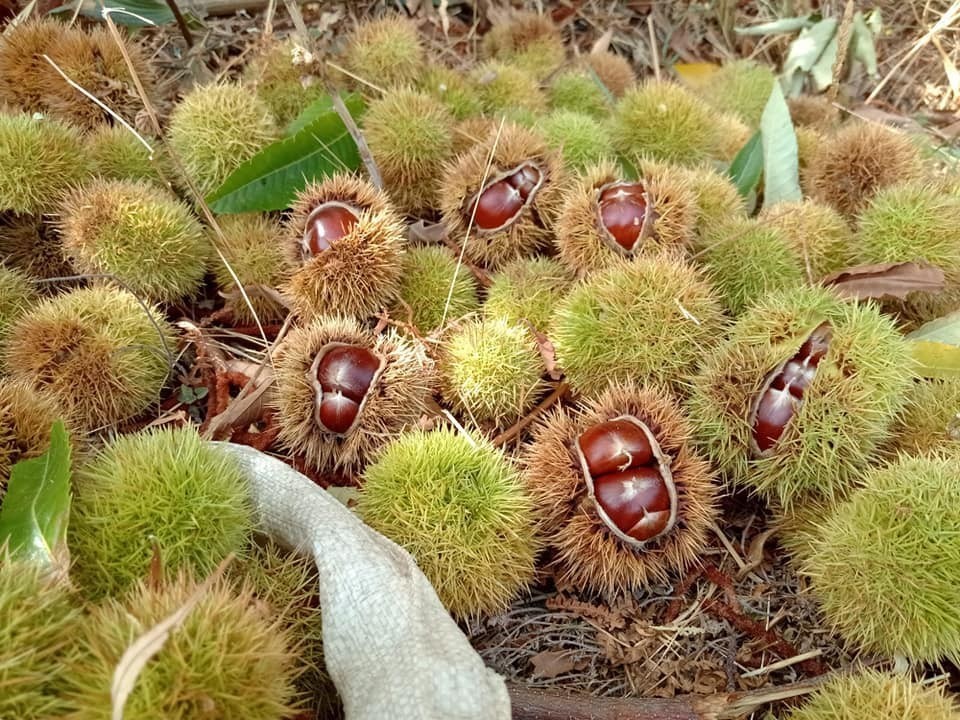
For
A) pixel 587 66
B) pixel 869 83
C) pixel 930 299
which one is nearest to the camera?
pixel 930 299

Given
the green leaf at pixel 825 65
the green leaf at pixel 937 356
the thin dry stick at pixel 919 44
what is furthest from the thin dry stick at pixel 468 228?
the thin dry stick at pixel 919 44

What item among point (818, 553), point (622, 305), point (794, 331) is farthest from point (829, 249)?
point (818, 553)

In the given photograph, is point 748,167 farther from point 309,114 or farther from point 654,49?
point 309,114

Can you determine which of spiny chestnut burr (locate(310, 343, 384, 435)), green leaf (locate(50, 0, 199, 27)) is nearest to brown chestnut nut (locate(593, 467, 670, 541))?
spiny chestnut burr (locate(310, 343, 384, 435))

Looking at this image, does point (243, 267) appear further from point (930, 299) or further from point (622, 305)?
point (930, 299)

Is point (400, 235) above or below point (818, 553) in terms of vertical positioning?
above

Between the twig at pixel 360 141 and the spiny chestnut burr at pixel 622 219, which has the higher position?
the twig at pixel 360 141

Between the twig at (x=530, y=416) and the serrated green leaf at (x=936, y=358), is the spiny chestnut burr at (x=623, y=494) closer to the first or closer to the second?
the twig at (x=530, y=416)

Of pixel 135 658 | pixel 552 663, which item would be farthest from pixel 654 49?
pixel 135 658
